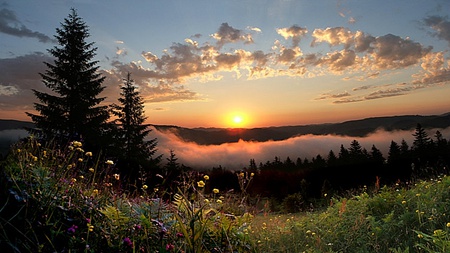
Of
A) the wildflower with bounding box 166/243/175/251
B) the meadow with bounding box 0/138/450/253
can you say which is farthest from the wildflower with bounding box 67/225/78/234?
the wildflower with bounding box 166/243/175/251

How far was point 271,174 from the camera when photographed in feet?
63.1

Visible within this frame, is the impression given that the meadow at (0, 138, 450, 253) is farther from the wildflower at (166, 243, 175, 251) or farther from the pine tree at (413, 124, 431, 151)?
the pine tree at (413, 124, 431, 151)

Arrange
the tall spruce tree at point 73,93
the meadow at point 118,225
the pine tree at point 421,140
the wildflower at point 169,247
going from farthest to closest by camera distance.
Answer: the pine tree at point 421,140 → the tall spruce tree at point 73,93 → the wildflower at point 169,247 → the meadow at point 118,225

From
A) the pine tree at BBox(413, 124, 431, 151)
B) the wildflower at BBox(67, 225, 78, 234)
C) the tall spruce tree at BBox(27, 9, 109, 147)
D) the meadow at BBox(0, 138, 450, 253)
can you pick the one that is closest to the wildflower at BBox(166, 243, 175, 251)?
the meadow at BBox(0, 138, 450, 253)

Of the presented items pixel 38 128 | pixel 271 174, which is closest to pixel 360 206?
pixel 271 174

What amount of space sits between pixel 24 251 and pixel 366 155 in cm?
2883

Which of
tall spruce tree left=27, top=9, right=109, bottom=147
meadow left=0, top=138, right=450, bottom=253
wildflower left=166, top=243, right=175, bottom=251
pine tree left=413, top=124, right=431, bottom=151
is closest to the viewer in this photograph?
meadow left=0, top=138, right=450, bottom=253

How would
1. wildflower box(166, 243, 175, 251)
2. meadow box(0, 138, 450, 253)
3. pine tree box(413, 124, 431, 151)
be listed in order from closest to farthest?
meadow box(0, 138, 450, 253), wildflower box(166, 243, 175, 251), pine tree box(413, 124, 431, 151)

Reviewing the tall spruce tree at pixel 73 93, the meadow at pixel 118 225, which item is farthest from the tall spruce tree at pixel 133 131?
the meadow at pixel 118 225

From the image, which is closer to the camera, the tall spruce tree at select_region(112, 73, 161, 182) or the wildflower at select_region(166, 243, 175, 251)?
the wildflower at select_region(166, 243, 175, 251)

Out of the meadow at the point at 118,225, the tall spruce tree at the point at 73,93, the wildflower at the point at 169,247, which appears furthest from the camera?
the tall spruce tree at the point at 73,93

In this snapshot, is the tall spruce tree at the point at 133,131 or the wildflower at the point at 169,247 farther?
the tall spruce tree at the point at 133,131

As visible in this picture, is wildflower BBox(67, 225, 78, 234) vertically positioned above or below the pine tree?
above

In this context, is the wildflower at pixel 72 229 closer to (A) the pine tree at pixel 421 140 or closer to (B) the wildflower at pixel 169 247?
(B) the wildflower at pixel 169 247
